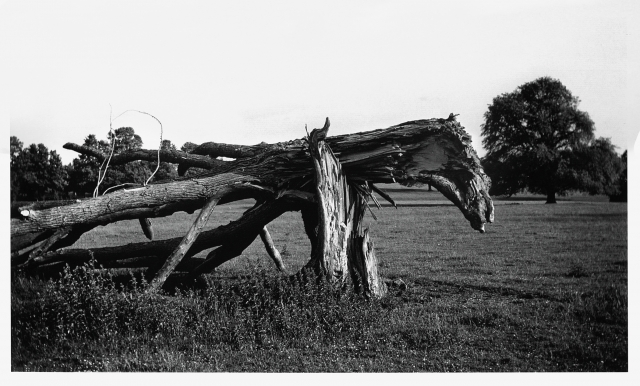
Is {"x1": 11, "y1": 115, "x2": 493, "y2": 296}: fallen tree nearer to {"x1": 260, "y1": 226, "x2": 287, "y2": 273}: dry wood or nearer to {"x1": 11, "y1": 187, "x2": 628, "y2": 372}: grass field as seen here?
{"x1": 260, "y1": 226, "x2": 287, "y2": 273}: dry wood

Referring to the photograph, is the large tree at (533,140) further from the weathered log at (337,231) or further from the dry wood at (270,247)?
Result: the dry wood at (270,247)

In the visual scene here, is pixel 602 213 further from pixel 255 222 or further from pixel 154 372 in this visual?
pixel 154 372

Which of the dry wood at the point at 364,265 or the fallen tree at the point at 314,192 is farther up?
the fallen tree at the point at 314,192

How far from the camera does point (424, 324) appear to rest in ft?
25.7

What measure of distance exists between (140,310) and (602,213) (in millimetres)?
5444

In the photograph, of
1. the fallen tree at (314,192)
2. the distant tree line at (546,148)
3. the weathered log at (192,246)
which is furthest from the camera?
the weathered log at (192,246)

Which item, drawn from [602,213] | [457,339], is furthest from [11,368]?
[602,213]

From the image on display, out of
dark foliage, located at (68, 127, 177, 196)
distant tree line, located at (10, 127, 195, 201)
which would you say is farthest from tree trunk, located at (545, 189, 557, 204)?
dark foliage, located at (68, 127, 177, 196)

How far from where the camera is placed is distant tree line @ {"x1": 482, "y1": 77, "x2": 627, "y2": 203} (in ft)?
26.0

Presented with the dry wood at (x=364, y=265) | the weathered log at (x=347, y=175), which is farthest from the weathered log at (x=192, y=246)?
the dry wood at (x=364, y=265)

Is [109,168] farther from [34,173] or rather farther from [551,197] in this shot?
[551,197]

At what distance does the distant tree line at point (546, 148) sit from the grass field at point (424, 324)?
0.70 ft

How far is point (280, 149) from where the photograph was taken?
343 inches

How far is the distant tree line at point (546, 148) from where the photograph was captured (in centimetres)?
793
